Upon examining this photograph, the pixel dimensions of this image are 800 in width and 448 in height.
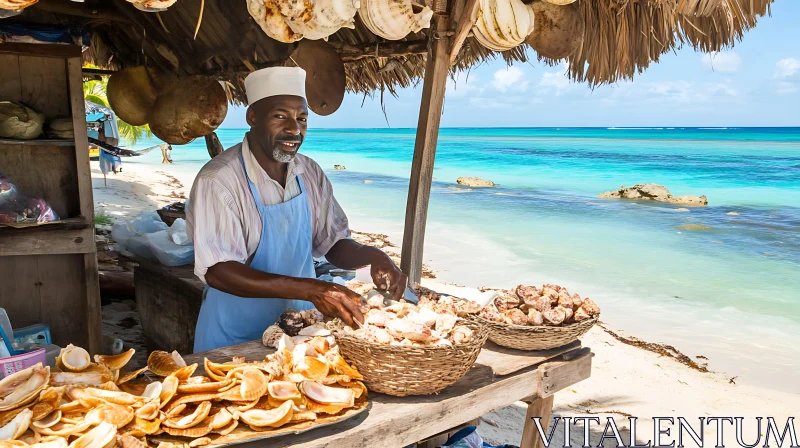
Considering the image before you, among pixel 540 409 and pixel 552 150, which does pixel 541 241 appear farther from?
pixel 552 150

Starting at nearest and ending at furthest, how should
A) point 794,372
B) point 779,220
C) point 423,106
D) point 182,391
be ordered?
point 182,391 < point 423,106 < point 794,372 < point 779,220

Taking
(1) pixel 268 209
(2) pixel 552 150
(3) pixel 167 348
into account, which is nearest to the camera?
(1) pixel 268 209

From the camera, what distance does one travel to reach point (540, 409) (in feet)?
7.09

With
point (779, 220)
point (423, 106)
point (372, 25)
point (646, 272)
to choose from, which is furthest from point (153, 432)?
point (779, 220)

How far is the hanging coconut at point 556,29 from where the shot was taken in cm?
294

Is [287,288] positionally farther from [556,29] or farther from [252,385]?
[556,29]

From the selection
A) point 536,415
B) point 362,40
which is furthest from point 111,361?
point 362,40

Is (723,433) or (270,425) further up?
(270,425)

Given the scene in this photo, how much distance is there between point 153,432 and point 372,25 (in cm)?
174

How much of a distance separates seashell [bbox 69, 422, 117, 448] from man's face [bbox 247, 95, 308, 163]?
129 cm

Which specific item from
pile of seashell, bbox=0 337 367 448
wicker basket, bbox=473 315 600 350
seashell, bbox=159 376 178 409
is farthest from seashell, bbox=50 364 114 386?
wicker basket, bbox=473 315 600 350

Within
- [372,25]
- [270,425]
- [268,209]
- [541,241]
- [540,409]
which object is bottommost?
[541,241]

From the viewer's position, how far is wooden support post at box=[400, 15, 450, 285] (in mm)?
2852

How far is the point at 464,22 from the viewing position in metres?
2.61
